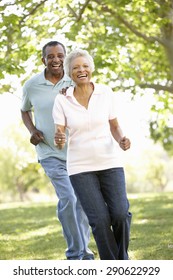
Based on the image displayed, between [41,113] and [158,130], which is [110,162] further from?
[158,130]

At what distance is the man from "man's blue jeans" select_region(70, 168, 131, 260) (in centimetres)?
106

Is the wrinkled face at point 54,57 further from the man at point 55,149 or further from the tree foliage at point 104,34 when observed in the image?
the tree foliage at point 104,34

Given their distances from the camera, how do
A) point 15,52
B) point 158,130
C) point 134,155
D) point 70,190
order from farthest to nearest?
point 134,155 → point 158,130 → point 15,52 → point 70,190

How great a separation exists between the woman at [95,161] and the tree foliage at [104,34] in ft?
13.4

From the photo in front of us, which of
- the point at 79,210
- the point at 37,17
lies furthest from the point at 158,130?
the point at 79,210

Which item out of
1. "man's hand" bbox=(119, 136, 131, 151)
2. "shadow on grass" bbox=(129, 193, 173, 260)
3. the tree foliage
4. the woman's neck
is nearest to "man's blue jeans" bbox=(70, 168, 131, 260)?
"man's hand" bbox=(119, 136, 131, 151)

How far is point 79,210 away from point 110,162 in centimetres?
138

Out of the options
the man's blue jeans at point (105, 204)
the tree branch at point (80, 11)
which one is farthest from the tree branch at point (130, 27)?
the man's blue jeans at point (105, 204)

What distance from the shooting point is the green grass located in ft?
26.8

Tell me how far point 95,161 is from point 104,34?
8.94 metres

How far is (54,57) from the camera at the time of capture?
6668 mm

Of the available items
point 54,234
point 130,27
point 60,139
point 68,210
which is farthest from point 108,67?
point 60,139

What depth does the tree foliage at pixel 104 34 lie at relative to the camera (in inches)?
442

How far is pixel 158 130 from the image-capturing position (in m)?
21.1
